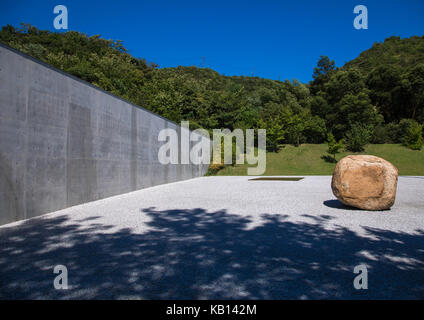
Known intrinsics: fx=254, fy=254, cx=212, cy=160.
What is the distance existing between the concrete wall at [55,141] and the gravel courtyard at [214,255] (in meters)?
0.65

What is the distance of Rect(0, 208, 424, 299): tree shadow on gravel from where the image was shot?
6.91ft

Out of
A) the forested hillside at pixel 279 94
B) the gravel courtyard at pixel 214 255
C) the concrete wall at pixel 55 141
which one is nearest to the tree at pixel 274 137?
the forested hillside at pixel 279 94

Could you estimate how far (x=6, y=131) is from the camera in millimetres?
4484

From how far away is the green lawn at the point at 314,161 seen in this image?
21.8 meters

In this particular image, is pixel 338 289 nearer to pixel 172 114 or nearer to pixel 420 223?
pixel 420 223

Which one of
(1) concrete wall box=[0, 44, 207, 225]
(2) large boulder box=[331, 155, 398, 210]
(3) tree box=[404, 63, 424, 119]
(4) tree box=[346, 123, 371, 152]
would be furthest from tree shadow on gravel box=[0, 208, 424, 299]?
(3) tree box=[404, 63, 424, 119]

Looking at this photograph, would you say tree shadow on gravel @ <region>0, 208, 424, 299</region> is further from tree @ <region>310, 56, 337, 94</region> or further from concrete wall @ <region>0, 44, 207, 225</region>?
tree @ <region>310, 56, 337, 94</region>

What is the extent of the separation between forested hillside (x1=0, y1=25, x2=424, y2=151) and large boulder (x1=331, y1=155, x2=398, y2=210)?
2214cm

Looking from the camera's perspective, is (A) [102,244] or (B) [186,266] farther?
(A) [102,244]

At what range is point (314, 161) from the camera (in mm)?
24609

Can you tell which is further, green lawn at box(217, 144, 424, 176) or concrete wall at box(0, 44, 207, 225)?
green lawn at box(217, 144, 424, 176)

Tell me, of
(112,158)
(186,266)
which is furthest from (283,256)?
(112,158)
